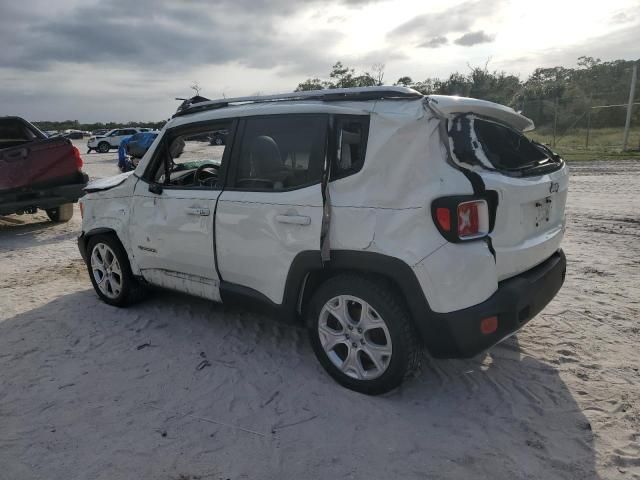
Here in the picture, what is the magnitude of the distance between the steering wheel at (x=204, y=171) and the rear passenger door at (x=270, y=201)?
19.4 inches

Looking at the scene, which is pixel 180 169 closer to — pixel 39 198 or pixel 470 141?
pixel 470 141

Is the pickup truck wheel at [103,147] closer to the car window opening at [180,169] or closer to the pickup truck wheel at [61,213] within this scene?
the pickup truck wheel at [61,213]

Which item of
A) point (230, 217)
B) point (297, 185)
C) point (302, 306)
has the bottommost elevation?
point (302, 306)

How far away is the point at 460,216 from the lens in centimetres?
253

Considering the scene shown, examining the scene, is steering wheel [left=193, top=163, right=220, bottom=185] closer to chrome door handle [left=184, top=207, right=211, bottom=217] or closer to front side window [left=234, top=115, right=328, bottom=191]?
chrome door handle [left=184, top=207, right=211, bottom=217]

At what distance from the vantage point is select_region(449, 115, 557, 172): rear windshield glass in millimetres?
2712

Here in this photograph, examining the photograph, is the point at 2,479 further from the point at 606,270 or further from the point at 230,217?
the point at 606,270

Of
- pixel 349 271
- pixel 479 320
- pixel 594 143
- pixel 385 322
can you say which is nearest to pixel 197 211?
pixel 349 271

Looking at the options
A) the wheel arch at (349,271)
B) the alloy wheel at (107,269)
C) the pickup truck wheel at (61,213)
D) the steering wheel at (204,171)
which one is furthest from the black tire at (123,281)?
the pickup truck wheel at (61,213)

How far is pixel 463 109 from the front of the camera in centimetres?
278

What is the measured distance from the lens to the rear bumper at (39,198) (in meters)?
7.69

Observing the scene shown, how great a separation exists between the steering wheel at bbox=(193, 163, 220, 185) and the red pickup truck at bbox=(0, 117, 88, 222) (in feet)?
16.3

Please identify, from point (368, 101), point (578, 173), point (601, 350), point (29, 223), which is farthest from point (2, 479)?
point (578, 173)

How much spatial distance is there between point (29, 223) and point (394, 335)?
8851mm
